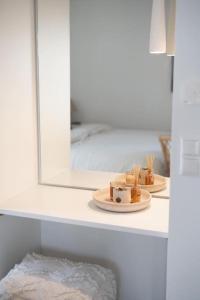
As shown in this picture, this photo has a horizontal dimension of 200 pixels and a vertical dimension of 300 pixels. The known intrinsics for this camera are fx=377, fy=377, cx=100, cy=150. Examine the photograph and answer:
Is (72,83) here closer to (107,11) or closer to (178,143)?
(107,11)

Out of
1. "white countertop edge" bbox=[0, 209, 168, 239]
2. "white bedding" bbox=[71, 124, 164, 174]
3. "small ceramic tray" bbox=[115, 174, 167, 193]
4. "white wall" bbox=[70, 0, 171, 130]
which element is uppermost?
"white wall" bbox=[70, 0, 171, 130]

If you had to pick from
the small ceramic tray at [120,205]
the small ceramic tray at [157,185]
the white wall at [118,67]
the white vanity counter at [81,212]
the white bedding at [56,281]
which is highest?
the white wall at [118,67]

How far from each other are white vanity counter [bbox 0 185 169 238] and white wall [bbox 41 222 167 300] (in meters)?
0.23

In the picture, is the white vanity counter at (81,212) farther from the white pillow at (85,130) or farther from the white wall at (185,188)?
the white pillow at (85,130)

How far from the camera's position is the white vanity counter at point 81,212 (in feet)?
4.73

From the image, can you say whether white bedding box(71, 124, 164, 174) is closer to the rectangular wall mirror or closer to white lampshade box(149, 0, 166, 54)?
the rectangular wall mirror

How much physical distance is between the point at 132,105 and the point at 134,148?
21cm

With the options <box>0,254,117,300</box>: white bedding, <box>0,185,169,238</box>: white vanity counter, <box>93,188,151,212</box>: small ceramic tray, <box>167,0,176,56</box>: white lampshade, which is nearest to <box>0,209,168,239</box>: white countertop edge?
<box>0,185,169,238</box>: white vanity counter

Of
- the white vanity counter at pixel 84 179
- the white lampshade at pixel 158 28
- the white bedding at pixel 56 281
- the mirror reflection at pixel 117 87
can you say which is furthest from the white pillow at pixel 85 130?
the white bedding at pixel 56 281

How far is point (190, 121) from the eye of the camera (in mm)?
1256

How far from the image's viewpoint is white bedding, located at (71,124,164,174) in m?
1.79

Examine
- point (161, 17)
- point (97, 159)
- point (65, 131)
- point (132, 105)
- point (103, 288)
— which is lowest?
point (103, 288)

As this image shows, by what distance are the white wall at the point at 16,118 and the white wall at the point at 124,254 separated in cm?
21

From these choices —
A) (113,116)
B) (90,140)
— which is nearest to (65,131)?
(90,140)
